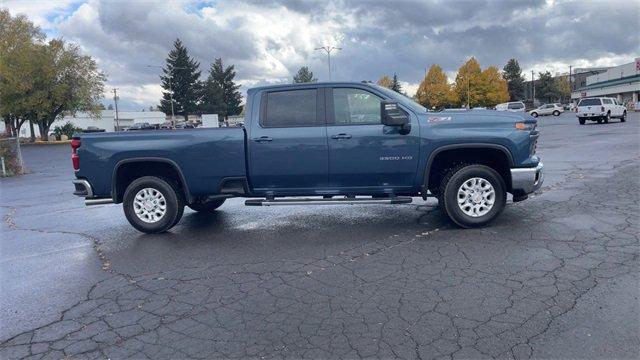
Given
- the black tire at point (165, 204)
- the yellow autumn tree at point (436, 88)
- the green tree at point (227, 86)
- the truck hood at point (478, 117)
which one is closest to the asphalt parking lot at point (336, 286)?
the black tire at point (165, 204)

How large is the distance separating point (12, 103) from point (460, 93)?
6248cm

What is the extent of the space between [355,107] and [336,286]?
2823mm

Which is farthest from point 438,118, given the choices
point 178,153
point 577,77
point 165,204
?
point 577,77

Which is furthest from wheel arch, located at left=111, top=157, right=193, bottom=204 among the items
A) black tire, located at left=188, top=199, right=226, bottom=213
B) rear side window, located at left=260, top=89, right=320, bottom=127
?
rear side window, located at left=260, top=89, right=320, bottom=127

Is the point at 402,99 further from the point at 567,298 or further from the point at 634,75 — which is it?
the point at 634,75

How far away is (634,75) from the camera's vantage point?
7344 centimetres

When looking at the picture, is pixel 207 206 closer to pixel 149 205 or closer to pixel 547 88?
pixel 149 205

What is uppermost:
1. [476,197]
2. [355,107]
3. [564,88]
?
[564,88]

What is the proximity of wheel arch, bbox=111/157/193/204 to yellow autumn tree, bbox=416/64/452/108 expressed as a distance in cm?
7165

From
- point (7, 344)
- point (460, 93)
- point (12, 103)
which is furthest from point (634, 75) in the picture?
point (7, 344)

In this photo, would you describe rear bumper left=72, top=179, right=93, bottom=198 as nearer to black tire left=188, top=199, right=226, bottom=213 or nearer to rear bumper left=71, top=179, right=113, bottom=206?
rear bumper left=71, top=179, right=113, bottom=206

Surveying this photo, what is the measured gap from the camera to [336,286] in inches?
180

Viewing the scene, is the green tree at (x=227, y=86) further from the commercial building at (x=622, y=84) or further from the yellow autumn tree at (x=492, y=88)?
the commercial building at (x=622, y=84)

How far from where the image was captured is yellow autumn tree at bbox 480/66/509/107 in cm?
7800
